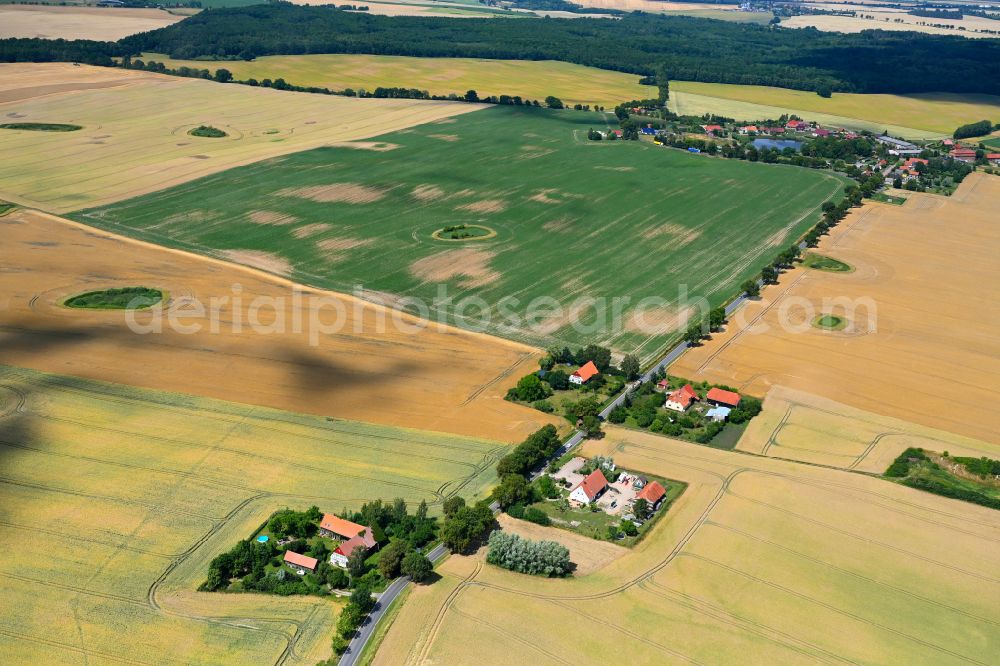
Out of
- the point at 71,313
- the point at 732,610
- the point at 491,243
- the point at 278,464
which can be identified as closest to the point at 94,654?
the point at 278,464

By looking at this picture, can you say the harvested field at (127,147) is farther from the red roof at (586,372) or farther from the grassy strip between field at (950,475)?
the grassy strip between field at (950,475)

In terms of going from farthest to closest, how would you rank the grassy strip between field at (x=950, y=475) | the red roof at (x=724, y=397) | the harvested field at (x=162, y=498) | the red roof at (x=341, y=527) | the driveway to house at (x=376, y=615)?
the red roof at (x=724, y=397) → the grassy strip between field at (x=950, y=475) → the red roof at (x=341, y=527) → the harvested field at (x=162, y=498) → the driveway to house at (x=376, y=615)

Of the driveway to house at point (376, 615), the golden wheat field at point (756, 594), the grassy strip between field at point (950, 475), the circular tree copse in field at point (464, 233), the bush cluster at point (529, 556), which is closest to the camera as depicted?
the driveway to house at point (376, 615)

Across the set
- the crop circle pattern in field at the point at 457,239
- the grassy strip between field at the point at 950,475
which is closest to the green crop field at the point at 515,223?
the crop circle pattern in field at the point at 457,239

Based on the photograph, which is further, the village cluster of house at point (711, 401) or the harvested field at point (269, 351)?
the village cluster of house at point (711, 401)

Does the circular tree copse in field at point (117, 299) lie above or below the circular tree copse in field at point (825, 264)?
above

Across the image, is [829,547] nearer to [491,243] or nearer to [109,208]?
[491,243]

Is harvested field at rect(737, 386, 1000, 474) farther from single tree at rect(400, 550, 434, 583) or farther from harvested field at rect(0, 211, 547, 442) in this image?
single tree at rect(400, 550, 434, 583)

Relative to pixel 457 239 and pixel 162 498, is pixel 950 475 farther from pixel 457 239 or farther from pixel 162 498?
pixel 457 239

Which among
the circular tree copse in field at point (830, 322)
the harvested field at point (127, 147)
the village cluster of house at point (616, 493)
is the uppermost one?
the harvested field at point (127, 147)
